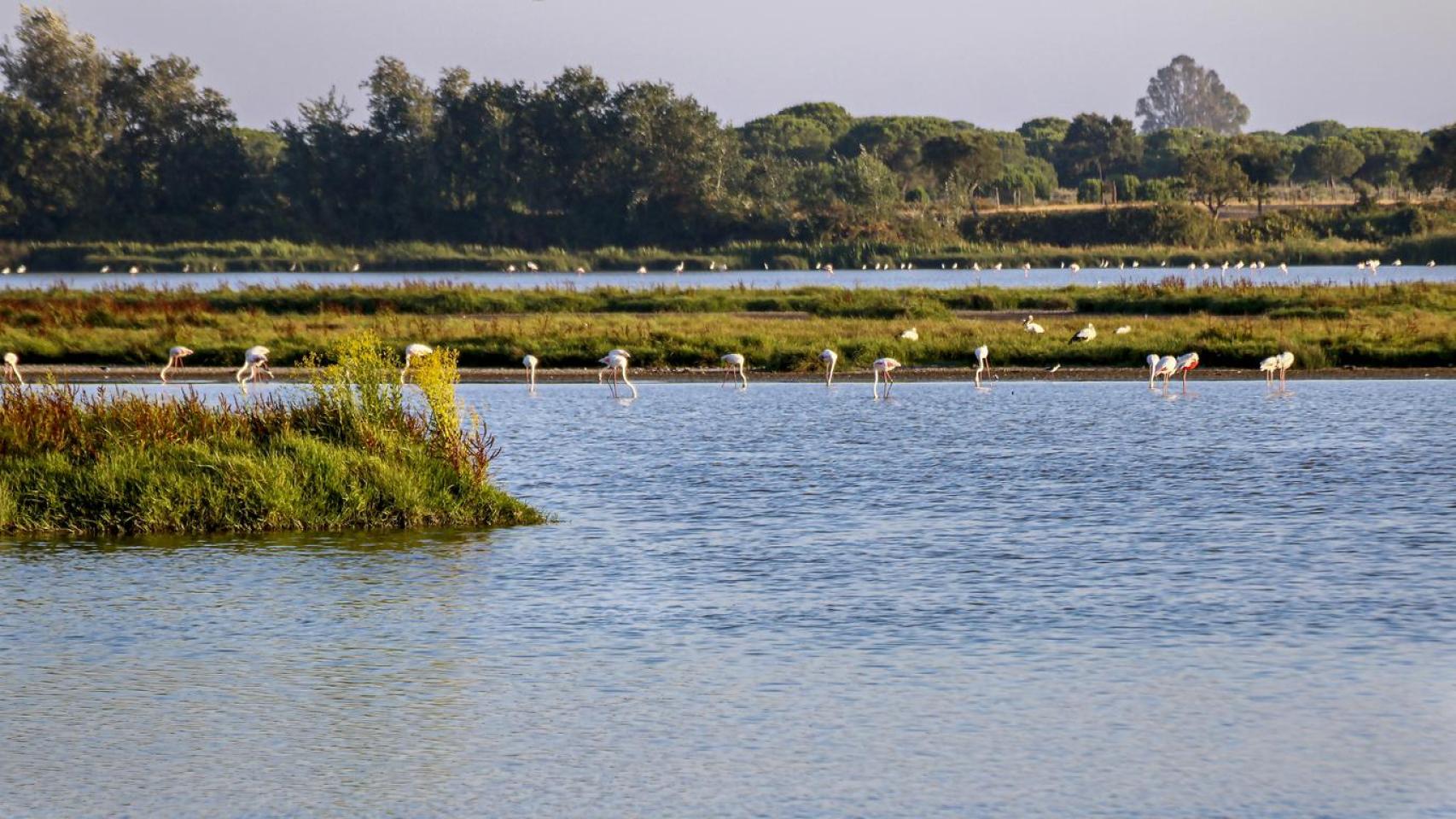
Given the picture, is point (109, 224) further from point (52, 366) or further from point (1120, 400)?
point (1120, 400)

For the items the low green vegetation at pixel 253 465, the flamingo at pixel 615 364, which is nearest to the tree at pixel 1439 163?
the flamingo at pixel 615 364

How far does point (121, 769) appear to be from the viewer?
1081 centimetres

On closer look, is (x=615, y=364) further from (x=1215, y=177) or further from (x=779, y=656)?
(x=1215, y=177)

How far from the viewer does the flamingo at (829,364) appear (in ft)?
127

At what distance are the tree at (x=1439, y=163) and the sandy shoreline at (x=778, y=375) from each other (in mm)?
97355

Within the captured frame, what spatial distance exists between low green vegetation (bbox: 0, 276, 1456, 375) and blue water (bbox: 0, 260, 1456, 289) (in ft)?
A: 56.1

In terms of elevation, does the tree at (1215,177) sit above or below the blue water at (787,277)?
above

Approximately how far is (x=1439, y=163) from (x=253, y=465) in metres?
126

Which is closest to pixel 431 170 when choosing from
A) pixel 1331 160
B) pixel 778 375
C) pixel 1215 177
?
pixel 1215 177

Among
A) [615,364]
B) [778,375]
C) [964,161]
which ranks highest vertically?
[964,161]

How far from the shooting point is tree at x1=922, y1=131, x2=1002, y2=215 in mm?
145625

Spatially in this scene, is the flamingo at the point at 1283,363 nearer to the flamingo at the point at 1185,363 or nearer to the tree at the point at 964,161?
the flamingo at the point at 1185,363

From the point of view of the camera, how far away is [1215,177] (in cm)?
13438

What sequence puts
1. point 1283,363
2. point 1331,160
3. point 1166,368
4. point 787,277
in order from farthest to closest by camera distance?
point 1331,160, point 787,277, point 1283,363, point 1166,368
